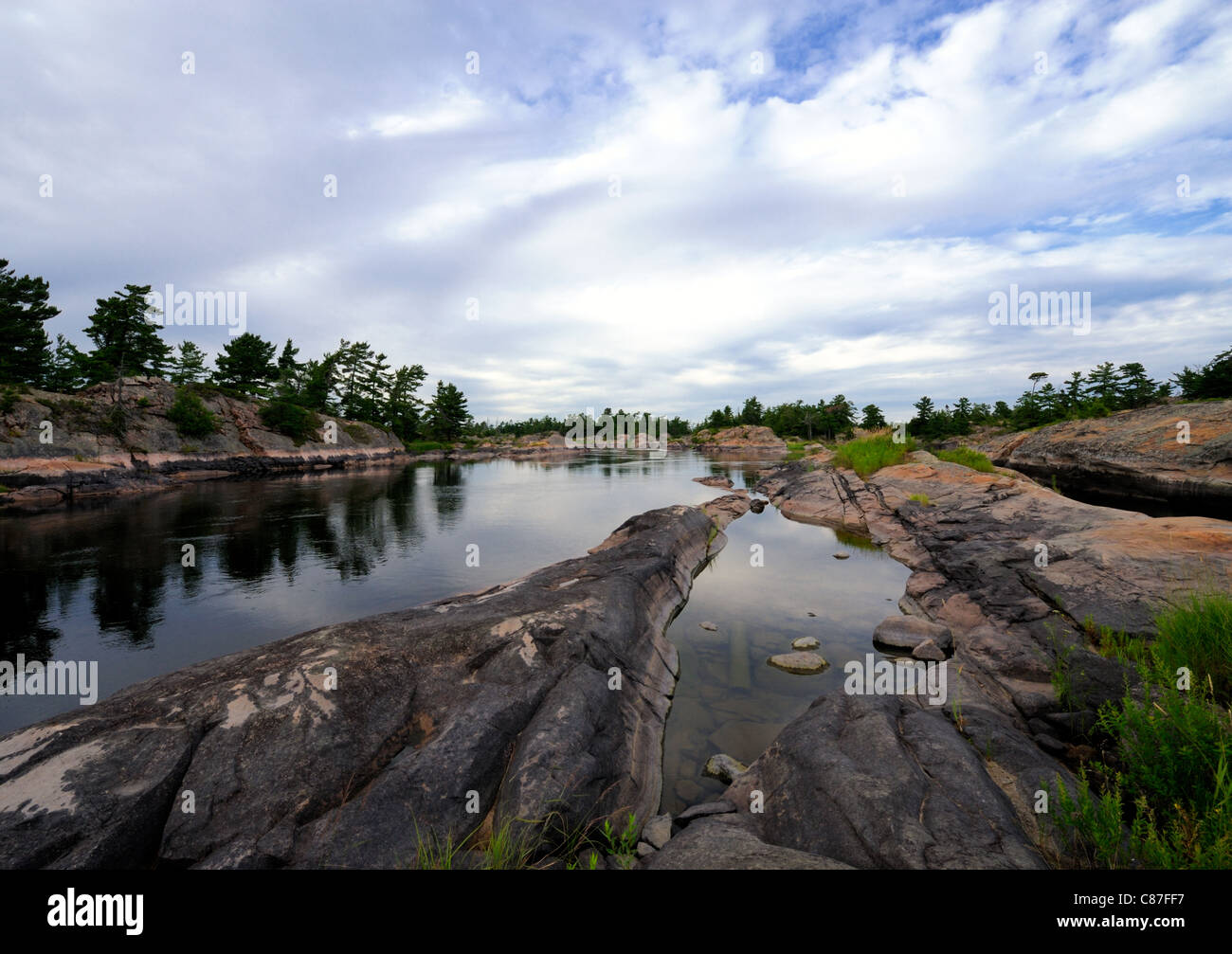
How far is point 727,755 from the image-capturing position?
7840 millimetres

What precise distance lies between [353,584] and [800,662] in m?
16.0

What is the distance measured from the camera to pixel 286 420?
70.1 meters

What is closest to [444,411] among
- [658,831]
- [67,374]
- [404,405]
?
[404,405]

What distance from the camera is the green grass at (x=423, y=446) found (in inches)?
4215

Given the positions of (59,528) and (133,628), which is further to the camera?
(59,528)

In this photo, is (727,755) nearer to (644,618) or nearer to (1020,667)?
(644,618)

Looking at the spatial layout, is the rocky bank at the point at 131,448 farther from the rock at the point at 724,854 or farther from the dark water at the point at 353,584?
the rock at the point at 724,854

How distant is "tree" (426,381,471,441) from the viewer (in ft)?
396

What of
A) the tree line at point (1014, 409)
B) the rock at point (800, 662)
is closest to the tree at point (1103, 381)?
the tree line at point (1014, 409)

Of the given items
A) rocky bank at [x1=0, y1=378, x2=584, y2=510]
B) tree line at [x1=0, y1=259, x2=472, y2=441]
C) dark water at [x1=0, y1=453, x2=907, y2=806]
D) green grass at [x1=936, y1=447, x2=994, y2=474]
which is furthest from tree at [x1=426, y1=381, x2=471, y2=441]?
green grass at [x1=936, y1=447, x2=994, y2=474]

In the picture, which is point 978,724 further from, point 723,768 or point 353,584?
point 353,584

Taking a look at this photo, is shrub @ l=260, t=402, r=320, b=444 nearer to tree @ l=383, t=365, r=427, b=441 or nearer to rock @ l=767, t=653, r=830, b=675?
tree @ l=383, t=365, r=427, b=441
